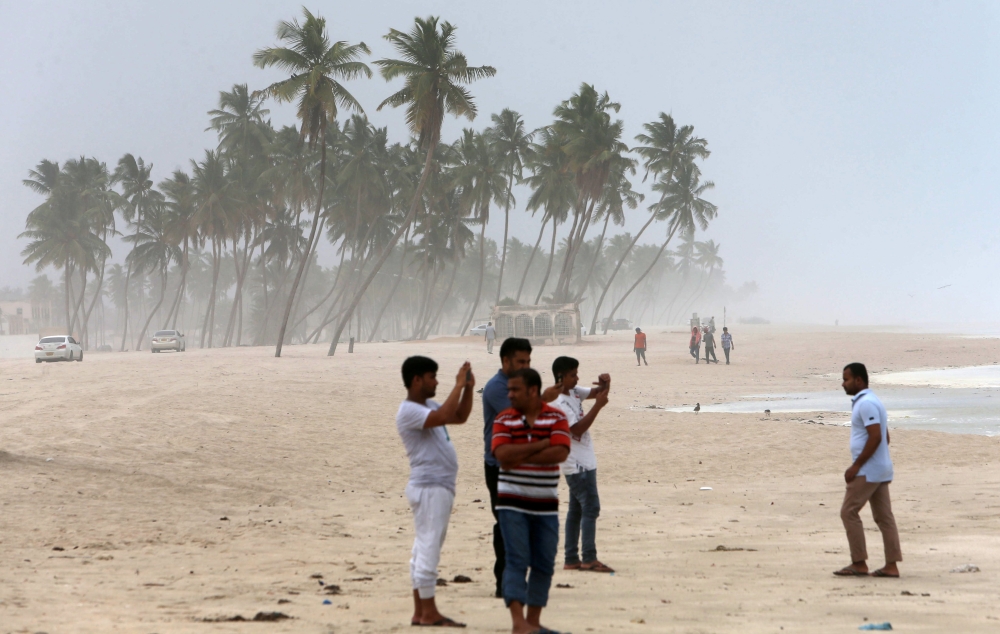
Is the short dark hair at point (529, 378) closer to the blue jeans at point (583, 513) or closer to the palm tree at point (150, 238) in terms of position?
the blue jeans at point (583, 513)

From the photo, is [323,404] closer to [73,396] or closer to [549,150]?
[73,396]

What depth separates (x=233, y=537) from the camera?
9047 millimetres

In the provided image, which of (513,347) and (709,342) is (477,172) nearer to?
(709,342)

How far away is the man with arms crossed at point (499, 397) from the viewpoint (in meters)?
5.88

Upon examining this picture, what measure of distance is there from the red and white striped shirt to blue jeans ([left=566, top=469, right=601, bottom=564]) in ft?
5.97

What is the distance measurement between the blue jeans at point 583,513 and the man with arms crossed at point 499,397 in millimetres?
852

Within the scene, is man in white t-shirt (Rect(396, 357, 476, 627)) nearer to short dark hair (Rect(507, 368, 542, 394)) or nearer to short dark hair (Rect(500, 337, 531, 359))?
short dark hair (Rect(507, 368, 542, 394))

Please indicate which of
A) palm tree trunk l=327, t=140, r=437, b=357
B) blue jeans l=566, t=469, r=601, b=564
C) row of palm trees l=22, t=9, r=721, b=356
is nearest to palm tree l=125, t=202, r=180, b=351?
row of palm trees l=22, t=9, r=721, b=356

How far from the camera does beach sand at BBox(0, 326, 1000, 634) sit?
5840mm

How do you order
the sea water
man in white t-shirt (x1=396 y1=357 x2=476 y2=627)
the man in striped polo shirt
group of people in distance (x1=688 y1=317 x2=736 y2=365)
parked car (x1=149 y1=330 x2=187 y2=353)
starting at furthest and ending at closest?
parked car (x1=149 y1=330 x2=187 y2=353), group of people in distance (x1=688 y1=317 x2=736 y2=365), the sea water, man in white t-shirt (x1=396 y1=357 x2=476 y2=627), the man in striped polo shirt

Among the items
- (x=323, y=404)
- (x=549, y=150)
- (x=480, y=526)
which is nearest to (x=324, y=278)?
(x=549, y=150)

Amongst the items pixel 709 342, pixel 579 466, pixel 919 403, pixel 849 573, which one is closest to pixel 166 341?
pixel 709 342

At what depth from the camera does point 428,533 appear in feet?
17.3

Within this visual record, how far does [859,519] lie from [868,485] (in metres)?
0.25
